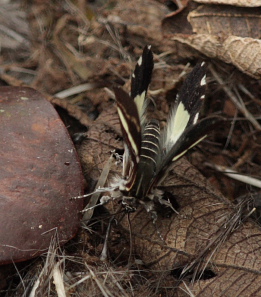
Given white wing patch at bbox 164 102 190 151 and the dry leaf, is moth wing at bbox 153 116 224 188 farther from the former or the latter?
the dry leaf

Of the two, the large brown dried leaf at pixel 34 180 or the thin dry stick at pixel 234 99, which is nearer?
the large brown dried leaf at pixel 34 180

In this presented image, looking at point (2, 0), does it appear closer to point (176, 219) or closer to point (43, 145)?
point (43, 145)

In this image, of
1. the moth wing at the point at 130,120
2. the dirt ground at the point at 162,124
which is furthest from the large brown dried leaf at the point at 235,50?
the moth wing at the point at 130,120

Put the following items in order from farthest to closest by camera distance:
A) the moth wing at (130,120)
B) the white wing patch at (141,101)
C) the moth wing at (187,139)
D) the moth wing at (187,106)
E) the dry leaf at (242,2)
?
the dry leaf at (242,2) → the white wing patch at (141,101) → the moth wing at (187,106) → the moth wing at (187,139) → the moth wing at (130,120)

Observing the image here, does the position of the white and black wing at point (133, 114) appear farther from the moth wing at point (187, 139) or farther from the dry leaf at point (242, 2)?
the dry leaf at point (242, 2)

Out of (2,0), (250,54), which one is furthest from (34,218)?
(2,0)

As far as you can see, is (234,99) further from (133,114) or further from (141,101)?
(133,114)

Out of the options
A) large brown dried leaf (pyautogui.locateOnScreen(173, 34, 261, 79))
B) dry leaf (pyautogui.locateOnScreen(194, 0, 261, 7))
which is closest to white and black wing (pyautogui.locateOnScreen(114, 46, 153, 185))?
large brown dried leaf (pyautogui.locateOnScreen(173, 34, 261, 79))
